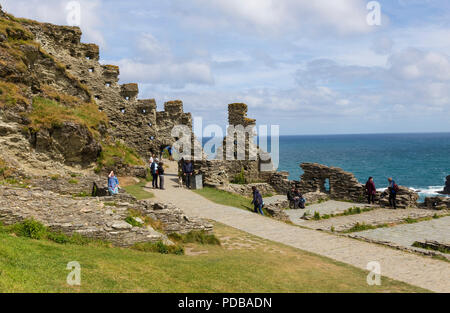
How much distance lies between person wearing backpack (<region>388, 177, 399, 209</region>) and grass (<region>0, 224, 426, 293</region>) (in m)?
14.6

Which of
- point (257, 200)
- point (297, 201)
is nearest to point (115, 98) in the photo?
point (297, 201)

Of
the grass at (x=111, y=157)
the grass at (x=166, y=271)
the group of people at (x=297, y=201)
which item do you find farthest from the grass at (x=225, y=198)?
the grass at (x=166, y=271)

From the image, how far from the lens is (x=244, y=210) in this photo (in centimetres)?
2025

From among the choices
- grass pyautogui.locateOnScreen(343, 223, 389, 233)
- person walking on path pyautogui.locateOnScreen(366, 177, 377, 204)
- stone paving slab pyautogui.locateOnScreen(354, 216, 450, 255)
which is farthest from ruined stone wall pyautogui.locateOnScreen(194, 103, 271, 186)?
stone paving slab pyautogui.locateOnScreen(354, 216, 450, 255)

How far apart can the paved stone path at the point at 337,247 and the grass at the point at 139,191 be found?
675 millimetres

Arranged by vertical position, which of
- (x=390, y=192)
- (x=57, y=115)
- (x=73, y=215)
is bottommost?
(x=390, y=192)

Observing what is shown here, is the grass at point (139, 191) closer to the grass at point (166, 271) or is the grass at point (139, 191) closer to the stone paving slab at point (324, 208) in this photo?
the stone paving slab at point (324, 208)

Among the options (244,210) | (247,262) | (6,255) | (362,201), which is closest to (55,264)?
(6,255)

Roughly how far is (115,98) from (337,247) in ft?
90.5

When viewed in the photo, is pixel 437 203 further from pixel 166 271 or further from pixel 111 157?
pixel 111 157

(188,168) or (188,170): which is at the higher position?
(188,168)

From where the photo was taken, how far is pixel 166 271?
29.9 ft

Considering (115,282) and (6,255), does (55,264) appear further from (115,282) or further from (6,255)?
(115,282)
